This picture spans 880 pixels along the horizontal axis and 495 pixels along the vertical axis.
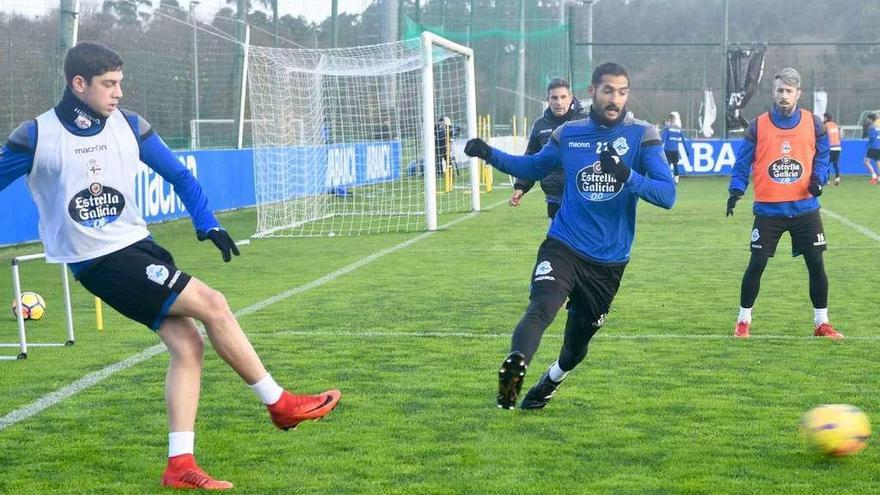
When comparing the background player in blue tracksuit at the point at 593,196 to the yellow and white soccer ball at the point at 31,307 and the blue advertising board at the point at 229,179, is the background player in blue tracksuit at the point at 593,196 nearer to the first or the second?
the yellow and white soccer ball at the point at 31,307

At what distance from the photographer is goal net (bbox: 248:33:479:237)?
67.4 ft

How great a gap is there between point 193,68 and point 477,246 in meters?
10.2

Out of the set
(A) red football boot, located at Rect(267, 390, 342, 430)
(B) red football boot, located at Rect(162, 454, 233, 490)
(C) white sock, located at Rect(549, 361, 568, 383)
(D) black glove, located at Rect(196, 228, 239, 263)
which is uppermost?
(D) black glove, located at Rect(196, 228, 239, 263)

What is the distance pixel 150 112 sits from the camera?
73.3ft

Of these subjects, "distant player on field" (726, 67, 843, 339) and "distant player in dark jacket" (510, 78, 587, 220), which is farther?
"distant player in dark jacket" (510, 78, 587, 220)

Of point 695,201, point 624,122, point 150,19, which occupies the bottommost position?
point 695,201

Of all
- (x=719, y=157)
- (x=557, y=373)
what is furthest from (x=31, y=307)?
(x=719, y=157)

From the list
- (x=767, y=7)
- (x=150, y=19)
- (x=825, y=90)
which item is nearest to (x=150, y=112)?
(x=150, y=19)

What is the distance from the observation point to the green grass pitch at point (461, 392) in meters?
5.66

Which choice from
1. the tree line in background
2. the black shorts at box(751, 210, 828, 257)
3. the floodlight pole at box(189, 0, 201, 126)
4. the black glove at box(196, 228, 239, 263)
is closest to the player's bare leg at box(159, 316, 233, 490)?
the black glove at box(196, 228, 239, 263)

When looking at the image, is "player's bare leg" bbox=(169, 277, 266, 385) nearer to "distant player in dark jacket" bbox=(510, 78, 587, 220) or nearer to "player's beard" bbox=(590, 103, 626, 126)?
"player's beard" bbox=(590, 103, 626, 126)

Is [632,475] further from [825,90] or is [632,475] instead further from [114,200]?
[825,90]

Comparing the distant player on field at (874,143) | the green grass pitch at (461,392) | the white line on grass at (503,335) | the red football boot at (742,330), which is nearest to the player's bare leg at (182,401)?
the green grass pitch at (461,392)

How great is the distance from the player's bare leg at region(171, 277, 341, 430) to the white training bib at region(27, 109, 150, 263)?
383mm
